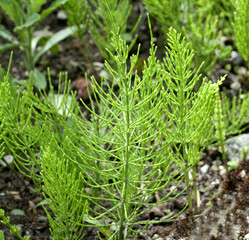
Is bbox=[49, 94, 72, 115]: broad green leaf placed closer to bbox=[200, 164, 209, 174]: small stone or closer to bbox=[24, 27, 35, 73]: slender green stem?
bbox=[24, 27, 35, 73]: slender green stem

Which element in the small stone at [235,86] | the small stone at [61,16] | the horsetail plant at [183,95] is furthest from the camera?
the small stone at [61,16]

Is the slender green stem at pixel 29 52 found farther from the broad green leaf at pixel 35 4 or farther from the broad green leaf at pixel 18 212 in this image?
the broad green leaf at pixel 18 212

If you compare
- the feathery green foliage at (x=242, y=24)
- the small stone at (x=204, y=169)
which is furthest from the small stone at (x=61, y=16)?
the small stone at (x=204, y=169)

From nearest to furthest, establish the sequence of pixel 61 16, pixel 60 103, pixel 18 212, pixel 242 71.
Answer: pixel 18 212, pixel 60 103, pixel 242 71, pixel 61 16

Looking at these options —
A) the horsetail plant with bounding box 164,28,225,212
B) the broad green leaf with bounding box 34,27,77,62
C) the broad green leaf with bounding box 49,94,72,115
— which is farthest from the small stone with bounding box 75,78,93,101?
the horsetail plant with bounding box 164,28,225,212

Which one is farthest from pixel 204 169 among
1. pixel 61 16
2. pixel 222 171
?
pixel 61 16

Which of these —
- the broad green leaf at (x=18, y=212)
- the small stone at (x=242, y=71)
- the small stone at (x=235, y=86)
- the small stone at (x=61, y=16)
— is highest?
the small stone at (x=61, y=16)

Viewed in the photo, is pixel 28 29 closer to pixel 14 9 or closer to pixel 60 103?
pixel 14 9

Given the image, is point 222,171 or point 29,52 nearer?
point 222,171

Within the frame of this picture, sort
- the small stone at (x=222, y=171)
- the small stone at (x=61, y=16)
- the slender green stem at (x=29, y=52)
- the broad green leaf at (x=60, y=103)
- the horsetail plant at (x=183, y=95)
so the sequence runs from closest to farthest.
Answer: the horsetail plant at (x=183, y=95) < the broad green leaf at (x=60, y=103) < the small stone at (x=222, y=171) < the slender green stem at (x=29, y=52) < the small stone at (x=61, y=16)

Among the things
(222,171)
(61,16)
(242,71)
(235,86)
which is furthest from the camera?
(61,16)

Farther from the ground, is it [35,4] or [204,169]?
[35,4]
